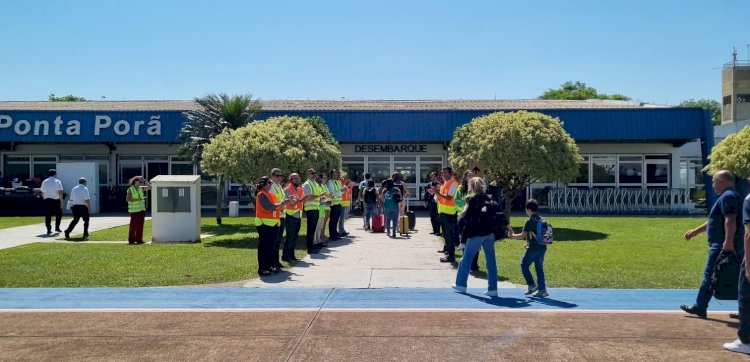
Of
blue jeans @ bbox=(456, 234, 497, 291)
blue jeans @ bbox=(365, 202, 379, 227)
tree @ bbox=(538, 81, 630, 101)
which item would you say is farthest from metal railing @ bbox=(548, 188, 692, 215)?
tree @ bbox=(538, 81, 630, 101)

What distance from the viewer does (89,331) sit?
24.5ft

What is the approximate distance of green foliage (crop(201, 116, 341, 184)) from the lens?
→ 16.9 meters

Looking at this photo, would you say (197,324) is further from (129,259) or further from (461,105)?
(461,105)

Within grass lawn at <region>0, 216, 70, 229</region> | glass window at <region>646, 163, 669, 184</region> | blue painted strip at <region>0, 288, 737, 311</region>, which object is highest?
glass window at <region>646, 163, 669, 184</region>

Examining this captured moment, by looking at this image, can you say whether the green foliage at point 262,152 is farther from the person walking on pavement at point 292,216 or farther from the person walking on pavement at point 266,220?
the person walking on pavement at point 266,220

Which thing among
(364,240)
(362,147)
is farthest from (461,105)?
(364,240)

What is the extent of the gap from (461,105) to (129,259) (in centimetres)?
2481

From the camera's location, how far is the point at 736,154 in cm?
2042

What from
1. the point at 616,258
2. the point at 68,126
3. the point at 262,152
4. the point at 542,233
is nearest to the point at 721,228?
the point at 542,233

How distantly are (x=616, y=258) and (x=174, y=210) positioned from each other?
10290 millimetres

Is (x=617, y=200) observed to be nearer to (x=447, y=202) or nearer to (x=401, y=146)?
(x=401, y=146)

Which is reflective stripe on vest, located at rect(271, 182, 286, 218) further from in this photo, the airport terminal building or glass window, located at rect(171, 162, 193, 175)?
glass window, located at rect(171, 162, 193, 175)

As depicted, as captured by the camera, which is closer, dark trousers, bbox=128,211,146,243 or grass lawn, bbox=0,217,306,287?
grass lawn, bbox=0,217,306,287

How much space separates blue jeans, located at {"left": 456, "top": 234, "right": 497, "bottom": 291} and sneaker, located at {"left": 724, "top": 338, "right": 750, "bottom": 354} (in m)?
3.31
